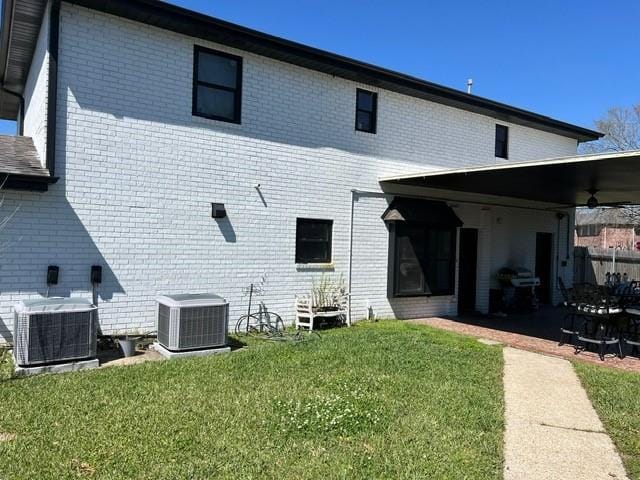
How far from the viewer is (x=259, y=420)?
4.52 metres

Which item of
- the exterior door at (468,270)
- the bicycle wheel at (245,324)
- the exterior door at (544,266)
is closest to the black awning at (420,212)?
the exterior door at (468,270)

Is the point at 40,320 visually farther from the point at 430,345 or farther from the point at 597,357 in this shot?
the point at 597,357

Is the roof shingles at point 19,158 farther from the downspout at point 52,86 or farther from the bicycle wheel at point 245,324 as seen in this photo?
the bicycle wheel at point 245,324

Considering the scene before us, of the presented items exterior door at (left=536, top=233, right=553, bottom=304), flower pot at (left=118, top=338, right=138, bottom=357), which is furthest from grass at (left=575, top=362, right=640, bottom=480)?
exterior door at (left=536, top=233, right=553, bottom=304)

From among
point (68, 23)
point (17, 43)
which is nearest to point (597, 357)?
point (68, 23)

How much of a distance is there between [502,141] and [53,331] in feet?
39.2

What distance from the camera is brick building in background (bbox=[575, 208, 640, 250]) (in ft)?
117

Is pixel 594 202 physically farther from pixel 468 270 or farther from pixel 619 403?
pixel 619 403

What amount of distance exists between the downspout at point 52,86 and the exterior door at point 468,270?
9641 millimetres

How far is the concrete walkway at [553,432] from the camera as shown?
12.6 feet

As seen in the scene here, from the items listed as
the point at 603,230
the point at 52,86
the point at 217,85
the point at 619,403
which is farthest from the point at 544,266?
the point at 603,230

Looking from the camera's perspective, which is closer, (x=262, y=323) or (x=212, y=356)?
(x=212, y=356)

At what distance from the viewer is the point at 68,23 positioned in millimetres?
7172

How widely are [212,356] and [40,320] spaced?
7.43 ft
